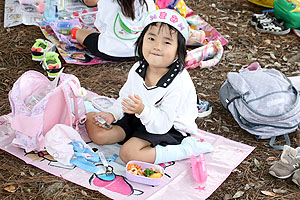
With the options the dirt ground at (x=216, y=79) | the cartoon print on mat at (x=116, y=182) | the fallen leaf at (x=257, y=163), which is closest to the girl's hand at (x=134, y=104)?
the cartoon print on mat at (x=116, y=182)

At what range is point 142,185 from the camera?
2385 mm

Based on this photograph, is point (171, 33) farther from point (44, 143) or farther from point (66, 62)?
point (66, 62)

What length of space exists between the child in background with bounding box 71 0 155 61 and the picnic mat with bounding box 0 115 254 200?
0.92 meters

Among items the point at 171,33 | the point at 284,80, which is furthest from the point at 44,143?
the point at 284,80

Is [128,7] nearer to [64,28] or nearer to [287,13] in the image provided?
[64,28]

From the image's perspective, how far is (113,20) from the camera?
3.42 meters

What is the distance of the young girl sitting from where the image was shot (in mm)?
2395

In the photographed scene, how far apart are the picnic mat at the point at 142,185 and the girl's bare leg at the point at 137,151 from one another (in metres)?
0.07

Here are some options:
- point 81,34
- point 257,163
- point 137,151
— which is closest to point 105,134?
point 137,151

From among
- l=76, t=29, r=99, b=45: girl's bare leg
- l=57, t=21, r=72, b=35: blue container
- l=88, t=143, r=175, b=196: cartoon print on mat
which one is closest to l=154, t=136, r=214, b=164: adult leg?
l=88, t=143, r=175, b=196: cartoon print on mat

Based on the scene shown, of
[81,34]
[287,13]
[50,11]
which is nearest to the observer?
[81,34]

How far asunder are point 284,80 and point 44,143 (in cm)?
151

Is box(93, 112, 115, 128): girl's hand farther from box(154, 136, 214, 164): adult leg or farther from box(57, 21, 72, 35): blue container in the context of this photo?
box(57, 21, 72, 35): blue container

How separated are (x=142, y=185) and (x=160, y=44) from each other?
2.37 ft
